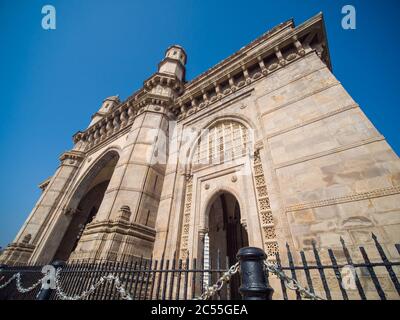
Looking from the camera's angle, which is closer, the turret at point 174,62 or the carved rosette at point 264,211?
the carved rosette at point 264,211

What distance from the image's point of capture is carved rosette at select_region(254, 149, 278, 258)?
480 centimetres

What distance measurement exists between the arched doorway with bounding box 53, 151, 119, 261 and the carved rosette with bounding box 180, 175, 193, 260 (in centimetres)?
633

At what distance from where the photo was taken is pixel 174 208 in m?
7.12

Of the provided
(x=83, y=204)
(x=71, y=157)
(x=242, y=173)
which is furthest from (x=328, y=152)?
(x=71, y=157)

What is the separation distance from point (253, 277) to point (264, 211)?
3761 millimetres

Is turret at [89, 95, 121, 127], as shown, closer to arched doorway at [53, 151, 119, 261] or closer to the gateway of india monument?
arched doorway at [53, 151, 119, 261]

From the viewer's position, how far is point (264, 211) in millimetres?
5309

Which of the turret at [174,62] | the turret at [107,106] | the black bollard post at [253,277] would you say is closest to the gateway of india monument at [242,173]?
the black bollard post at [253,277]

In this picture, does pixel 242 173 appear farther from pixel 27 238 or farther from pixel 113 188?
pixel 27 238

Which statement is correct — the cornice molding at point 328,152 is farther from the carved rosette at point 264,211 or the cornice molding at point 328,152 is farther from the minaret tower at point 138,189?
the minaret tower at point 138,189

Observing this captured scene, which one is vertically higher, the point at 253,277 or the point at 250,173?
the point at 250,173

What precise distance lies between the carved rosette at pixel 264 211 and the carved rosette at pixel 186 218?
239 centimetres

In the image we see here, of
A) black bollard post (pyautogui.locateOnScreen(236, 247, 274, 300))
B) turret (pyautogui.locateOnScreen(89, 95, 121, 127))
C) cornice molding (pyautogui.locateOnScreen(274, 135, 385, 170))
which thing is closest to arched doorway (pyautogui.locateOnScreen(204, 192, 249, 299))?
cornice molding (pyautogui.locateOnScreen(274, 135, 385, 170))

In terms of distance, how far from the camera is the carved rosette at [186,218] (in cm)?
617
